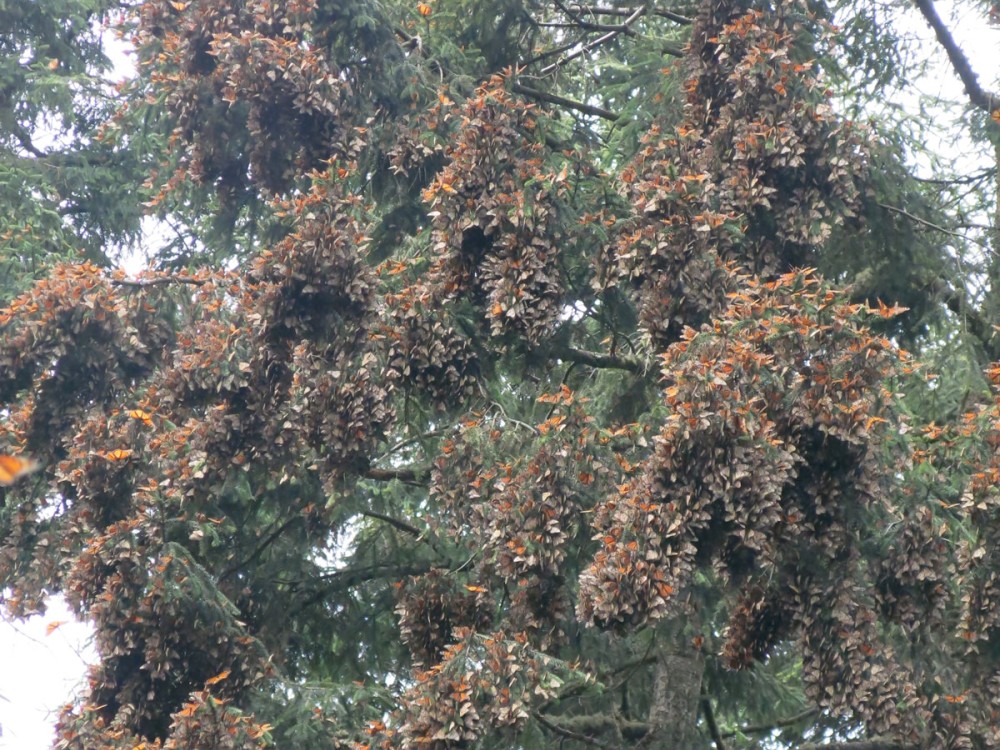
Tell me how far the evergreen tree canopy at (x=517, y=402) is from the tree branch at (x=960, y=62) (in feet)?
0.10

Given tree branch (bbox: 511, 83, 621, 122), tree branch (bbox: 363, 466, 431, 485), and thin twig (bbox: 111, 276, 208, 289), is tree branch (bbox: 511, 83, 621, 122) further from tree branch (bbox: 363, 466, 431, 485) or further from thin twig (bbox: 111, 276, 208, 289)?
tree branch (bbox: 363, 466, 431, 485)

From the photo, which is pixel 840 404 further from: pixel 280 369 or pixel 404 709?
pixel 280 369

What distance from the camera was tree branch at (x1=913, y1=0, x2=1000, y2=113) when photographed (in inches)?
410

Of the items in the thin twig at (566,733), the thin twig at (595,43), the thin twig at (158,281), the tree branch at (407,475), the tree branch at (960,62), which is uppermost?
the thin twig at (595,43)

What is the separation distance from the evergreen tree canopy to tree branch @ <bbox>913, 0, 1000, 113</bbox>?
3cm

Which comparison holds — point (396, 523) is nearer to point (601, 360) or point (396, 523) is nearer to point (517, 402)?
point (517, 402)

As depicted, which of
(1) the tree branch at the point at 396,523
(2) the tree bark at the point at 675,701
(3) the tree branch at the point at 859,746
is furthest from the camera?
(1) the tree branch at the point at 396,523

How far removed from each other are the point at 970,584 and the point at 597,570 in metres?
1.86

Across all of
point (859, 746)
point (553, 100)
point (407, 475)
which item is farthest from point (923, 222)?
point (407, 475)

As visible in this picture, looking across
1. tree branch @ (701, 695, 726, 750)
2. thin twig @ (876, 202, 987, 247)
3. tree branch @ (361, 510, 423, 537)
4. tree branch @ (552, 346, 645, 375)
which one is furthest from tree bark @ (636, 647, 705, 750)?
thin twig @ (876, 202, 987, 247)

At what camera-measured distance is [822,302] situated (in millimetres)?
6949

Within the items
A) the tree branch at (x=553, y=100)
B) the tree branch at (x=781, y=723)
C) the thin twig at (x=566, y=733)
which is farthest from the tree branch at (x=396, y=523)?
the tree branch at (x=553, y=100)

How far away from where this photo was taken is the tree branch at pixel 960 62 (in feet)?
34.2

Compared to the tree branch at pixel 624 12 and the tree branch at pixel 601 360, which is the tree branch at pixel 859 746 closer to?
the tree branch at pixel 601 360
